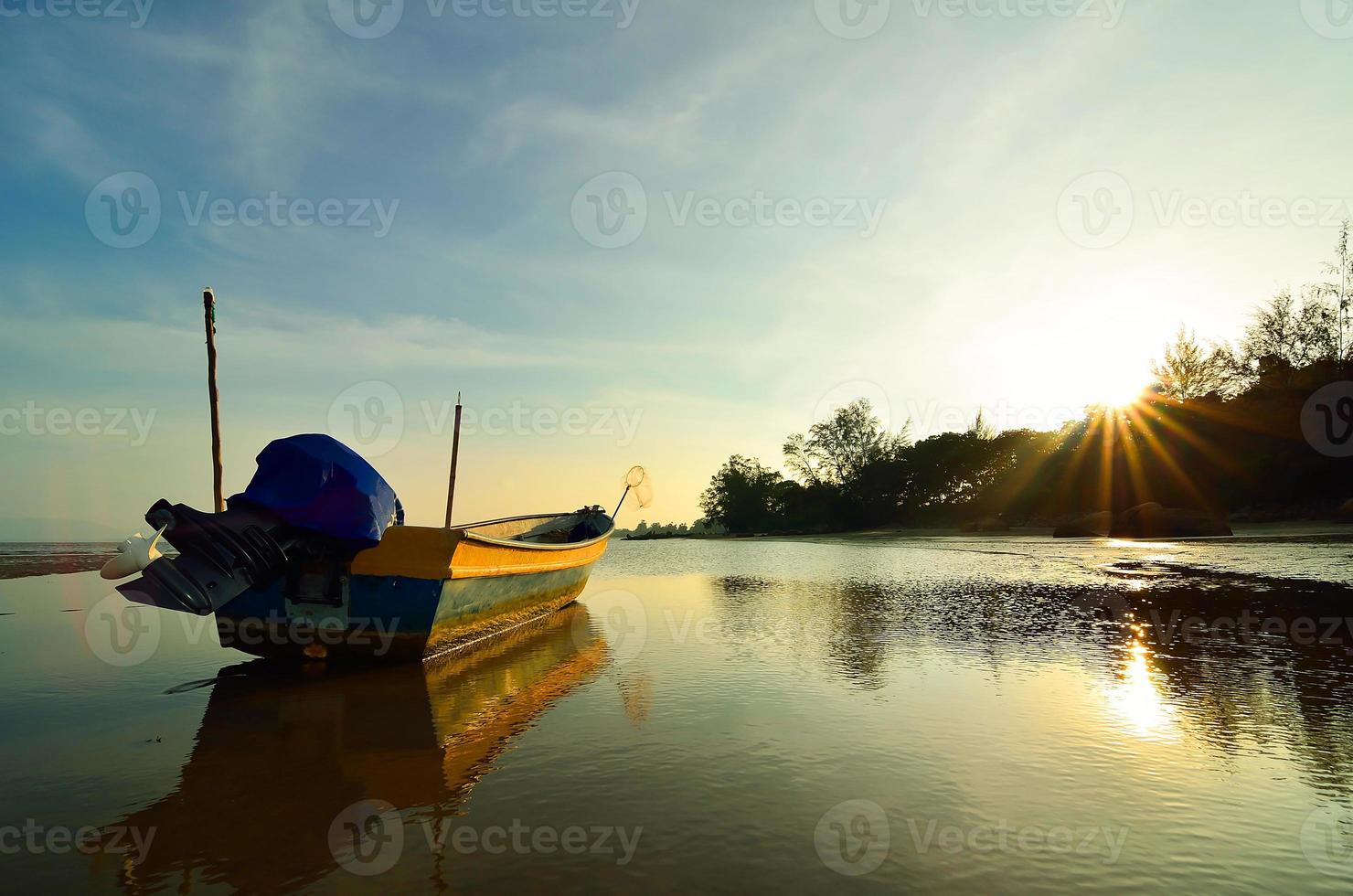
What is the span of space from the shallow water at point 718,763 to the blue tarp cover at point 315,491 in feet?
7.39

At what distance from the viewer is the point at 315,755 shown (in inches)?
261

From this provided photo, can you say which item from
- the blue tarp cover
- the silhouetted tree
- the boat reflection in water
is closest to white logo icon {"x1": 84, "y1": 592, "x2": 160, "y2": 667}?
the boat reflection in water

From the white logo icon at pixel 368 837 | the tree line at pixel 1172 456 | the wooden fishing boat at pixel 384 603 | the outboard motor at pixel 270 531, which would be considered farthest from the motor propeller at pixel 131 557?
the tree line at pixel 1172 456

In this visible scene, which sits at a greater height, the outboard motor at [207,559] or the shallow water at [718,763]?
the outboard motor at [207,559]

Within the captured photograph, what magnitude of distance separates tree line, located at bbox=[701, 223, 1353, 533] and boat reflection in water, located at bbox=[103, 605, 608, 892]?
4535cm

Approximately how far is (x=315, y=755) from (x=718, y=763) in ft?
12.7

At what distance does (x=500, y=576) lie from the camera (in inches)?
502

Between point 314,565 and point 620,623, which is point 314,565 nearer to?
point 314,565

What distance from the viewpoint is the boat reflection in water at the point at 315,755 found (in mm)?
4586

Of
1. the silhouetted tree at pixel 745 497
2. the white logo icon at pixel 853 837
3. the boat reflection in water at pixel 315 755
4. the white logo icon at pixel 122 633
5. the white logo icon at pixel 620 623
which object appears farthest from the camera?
the silhouetted tree at pixel 745 497

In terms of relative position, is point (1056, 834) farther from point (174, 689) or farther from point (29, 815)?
point (174, 689)

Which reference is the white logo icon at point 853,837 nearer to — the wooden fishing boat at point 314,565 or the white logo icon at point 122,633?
the wooden fishing boat at point 314,565

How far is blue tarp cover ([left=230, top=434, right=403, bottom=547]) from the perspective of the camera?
9273mm

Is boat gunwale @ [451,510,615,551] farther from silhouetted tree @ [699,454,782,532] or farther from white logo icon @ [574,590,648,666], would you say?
silhouetted tree @ [699,454,782,532]
